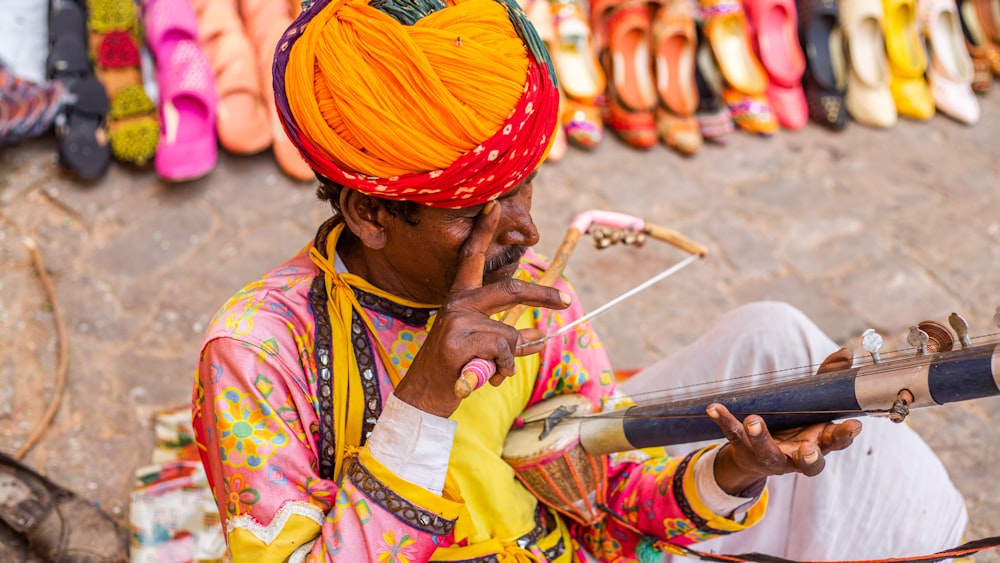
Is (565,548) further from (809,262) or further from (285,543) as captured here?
(809,262)

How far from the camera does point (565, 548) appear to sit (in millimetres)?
1872

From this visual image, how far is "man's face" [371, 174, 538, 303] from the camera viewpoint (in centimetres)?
153

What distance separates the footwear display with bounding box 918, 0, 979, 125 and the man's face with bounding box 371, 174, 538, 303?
3898 mm

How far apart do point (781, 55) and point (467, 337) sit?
12.3 feet

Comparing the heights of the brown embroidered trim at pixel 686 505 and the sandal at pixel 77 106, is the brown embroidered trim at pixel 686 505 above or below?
above

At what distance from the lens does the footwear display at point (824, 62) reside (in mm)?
4555

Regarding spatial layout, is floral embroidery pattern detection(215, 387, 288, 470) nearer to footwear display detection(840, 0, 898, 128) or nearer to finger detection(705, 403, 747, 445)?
finger detection(705, 403, 747, 445)

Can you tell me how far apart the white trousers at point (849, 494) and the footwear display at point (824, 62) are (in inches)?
114

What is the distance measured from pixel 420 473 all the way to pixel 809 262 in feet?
8.85

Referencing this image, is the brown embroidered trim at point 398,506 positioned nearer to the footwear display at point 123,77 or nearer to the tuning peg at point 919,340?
the tuning peg at point 919,340

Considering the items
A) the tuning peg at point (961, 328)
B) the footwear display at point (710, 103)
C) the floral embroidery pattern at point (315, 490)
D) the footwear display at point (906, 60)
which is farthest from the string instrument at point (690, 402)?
the footwear display at point (906, 60)

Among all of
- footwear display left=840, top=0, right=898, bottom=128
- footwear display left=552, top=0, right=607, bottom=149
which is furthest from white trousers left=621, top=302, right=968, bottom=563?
footwear display left=840, top=0, right=898, bottom=128

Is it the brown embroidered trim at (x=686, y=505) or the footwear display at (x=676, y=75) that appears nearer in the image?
the brown embroidered trim at (x=686, y=505)

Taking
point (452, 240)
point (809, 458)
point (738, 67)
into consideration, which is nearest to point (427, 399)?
point (452, 240)
